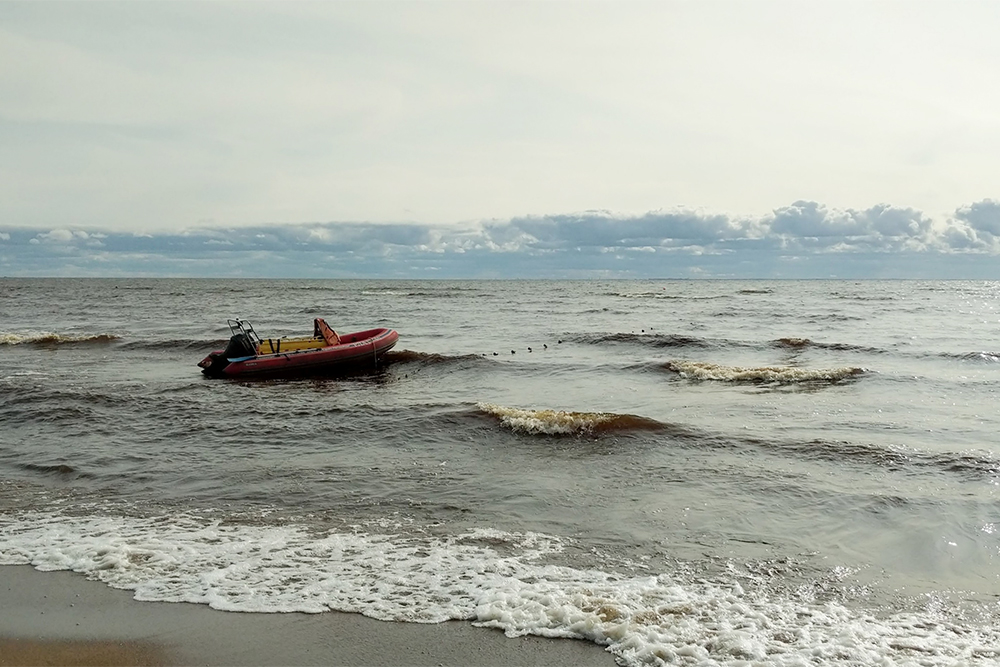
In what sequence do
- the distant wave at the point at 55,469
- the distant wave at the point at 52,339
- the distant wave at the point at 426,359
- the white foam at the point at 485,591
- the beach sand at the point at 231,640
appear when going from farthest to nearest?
the distant wave at the point at 52,339
the distant wave at the point at 426,359
the distant wave at the point at 55,469
the white foam at the point at 485,591
the beach sand at the point at 231,640

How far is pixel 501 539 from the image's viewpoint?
639cm

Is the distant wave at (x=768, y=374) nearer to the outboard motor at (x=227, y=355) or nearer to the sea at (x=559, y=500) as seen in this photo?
the sea at (x=559, y=500)

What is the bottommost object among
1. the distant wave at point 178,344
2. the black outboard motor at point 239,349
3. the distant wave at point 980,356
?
the distant wave at point 178,344

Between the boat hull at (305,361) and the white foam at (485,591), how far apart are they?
33.3 feet

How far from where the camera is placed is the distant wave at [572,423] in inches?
420

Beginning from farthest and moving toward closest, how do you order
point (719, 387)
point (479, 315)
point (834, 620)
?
point (479, 315)
point (719, 387)
point (834, 620)

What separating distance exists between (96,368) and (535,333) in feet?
46.7

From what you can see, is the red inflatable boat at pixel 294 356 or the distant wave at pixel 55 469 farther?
the red inflatable boat at pixel 294 356

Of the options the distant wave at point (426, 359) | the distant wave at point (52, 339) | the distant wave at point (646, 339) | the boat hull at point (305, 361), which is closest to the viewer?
the boat hull at point (305, 361)

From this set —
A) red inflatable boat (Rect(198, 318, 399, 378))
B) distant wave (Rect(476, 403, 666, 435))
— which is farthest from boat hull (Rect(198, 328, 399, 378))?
distant wave (Rect(476, 403, 666, 435))

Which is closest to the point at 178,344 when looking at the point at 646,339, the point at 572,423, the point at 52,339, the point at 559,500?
the point at 52,339

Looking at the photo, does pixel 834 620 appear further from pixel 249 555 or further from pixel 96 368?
pixel 96 368

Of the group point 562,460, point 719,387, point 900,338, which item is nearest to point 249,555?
point 562,460

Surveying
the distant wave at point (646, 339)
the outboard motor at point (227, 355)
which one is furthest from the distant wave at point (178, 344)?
the distant wave at point (646, 339)
